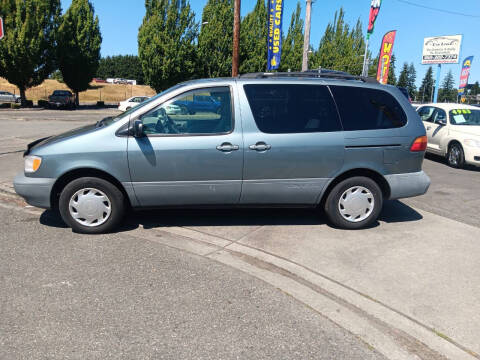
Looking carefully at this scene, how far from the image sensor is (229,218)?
17.4ft

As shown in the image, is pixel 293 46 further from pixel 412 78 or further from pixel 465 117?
pixel 412 78

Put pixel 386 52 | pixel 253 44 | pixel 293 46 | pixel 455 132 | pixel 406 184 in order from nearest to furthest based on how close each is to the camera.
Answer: pixel 406 184, pixel 455 132, pixel 386 52, pixel 253 44, pixel 293 46

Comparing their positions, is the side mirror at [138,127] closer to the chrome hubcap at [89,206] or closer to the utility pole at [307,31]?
the chrome hubcap at [89,206]

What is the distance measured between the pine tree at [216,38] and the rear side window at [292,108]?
32.6m

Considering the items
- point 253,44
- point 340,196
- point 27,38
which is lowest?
point 340,196

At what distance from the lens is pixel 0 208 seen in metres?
5.57

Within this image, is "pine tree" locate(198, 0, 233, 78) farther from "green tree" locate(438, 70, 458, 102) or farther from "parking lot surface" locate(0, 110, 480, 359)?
"green tree" locate(438, 70, 458, 102)

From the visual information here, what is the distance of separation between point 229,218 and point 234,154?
117 cm

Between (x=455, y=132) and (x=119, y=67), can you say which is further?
(x=119, y=67)

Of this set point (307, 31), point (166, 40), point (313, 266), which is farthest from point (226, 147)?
point (166, 40)

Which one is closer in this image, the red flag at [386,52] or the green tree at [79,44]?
the red flag at [386,52]

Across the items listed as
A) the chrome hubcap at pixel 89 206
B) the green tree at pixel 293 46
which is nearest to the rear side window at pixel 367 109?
the chrome hubcap at pixel 89 206

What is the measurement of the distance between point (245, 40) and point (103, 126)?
3634cm

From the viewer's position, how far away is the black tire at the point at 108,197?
4457mm
